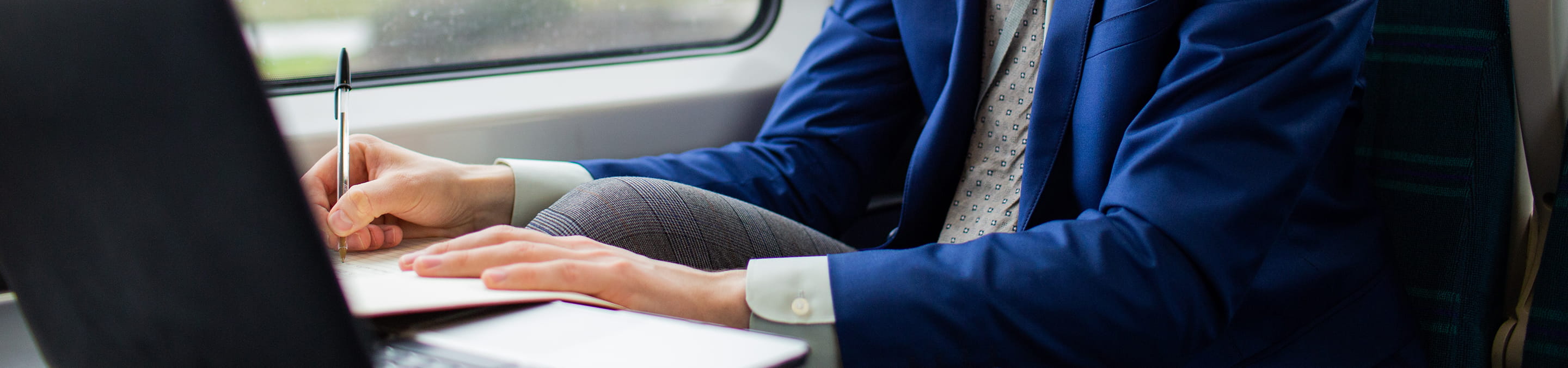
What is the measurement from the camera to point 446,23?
1.51 metres

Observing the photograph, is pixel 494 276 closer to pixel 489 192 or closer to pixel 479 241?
pixel 479 241

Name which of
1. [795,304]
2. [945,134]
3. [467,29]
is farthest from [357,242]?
[467,29]

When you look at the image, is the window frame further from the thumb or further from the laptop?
the laptop

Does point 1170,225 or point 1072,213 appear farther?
point 1072,213

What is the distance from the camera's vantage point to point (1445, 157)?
0.96 meters

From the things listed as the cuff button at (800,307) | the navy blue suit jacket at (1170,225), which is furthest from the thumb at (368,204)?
the cuff button at (800,307)

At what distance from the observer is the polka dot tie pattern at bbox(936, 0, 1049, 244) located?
1116 millimetres

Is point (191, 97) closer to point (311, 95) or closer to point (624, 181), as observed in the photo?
point (624, 181)

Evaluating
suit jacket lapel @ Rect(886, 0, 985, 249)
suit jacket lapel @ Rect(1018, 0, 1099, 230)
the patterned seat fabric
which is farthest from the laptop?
the patterned seat fabric

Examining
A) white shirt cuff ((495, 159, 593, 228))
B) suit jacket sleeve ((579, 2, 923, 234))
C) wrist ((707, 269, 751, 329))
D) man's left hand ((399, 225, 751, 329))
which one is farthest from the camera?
suit jacket sleeve ((579, 2, 923, 234))

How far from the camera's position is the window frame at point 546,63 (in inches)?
52.9

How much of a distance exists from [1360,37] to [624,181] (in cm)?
71

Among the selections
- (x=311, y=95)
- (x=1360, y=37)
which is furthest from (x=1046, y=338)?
(x=311, y=95)

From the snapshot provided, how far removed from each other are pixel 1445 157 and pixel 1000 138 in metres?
0.46
